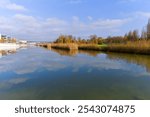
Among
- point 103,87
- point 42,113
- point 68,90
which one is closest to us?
point 42,113

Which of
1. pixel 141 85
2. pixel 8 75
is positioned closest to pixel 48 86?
pixel 8 75

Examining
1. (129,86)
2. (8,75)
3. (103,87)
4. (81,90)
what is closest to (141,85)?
(129,86)

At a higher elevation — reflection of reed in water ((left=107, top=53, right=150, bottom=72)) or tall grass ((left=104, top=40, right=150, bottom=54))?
tall grass ((left=104, top=40, right=150, bottom=54))

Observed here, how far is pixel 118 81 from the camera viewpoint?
6.47 m

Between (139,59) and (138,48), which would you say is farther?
(138,48)

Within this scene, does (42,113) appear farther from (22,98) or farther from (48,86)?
(48,86)

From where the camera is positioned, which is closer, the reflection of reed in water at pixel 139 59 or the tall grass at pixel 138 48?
the reflection of reed in water at pixel 139 59

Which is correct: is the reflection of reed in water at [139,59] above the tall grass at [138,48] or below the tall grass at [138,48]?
below

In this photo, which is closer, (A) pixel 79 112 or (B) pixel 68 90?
(A) pixel 79 112

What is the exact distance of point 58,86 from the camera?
574 centimetres

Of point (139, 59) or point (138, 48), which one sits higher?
point (138, 48)

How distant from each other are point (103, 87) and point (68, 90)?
1.06m

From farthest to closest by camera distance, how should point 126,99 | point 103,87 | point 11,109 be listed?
point 103,87 → point 126,99 → point 11,109

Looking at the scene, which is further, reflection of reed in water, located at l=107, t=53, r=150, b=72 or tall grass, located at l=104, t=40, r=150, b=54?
tall grass, located at l=104, t=40, r=150, b=54
